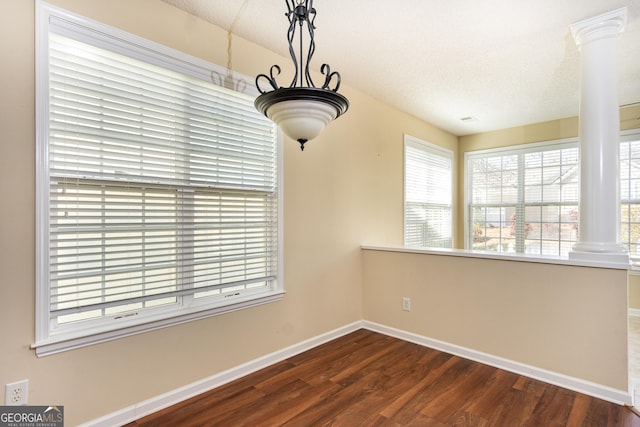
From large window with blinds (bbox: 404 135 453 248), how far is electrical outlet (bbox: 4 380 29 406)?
3.75 metres

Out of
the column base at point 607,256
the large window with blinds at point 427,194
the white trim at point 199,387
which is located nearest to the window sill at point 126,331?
the white trim at point 199,387

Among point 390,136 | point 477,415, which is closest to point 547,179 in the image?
point 390,136

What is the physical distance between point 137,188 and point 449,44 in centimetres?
253

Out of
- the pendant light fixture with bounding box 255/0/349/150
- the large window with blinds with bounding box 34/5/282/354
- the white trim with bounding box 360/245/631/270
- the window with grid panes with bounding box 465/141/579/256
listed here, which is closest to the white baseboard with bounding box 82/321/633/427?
the large window with blinds with bounding box 34/5/282/354

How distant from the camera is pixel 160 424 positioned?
1.97 metres

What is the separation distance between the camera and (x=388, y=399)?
2.26 metres

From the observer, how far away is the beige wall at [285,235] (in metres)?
1.65

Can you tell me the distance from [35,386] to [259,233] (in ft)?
5.13

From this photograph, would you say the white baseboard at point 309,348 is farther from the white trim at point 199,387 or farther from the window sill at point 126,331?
the window sill at point 126,331

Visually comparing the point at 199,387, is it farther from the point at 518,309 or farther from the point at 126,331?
the point at 518,309

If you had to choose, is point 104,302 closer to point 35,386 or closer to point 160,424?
point 35,386

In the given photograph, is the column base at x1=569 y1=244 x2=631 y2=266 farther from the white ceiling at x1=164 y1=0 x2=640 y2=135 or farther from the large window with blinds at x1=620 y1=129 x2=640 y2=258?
the large window with blinds at x1=620 y1=129 x2=640 y2=258

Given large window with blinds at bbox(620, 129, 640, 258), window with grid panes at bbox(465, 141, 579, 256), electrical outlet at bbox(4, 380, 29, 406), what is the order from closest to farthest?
electrical outlet at bbox(4, 380, 29, 406)
large window with blinds at bbox(620, 129, 640, 258)
window with grid panes at bbox(465, 141, 579, 256)

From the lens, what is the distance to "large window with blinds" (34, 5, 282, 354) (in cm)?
178
